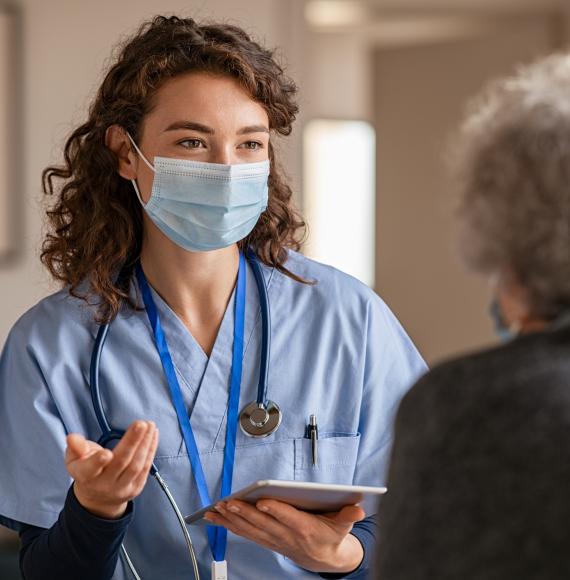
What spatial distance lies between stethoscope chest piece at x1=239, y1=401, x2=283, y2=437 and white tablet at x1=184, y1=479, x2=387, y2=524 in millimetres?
227

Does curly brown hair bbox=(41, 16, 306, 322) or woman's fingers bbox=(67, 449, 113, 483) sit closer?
woman's fingers bbox=(67, 449, 113, 483)

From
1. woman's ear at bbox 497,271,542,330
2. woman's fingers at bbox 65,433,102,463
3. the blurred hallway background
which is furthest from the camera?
the blurred hallway background

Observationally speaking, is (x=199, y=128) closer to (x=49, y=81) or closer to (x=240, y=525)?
(x=240, y=525)

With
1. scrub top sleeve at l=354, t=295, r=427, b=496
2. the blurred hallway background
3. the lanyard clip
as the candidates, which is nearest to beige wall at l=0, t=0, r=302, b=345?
the blurred hallway background

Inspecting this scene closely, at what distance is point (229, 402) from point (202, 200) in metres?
0.34

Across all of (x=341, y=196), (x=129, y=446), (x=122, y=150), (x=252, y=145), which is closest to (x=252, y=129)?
(x=252, y=145)

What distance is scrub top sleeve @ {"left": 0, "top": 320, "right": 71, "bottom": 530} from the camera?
167 cm

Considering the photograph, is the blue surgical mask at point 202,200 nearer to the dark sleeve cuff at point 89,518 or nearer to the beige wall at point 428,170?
the dark sleeve cuff at point 89,518

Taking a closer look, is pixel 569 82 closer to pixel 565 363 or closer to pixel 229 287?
pixel 565 363

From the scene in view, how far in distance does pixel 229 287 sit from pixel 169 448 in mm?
317

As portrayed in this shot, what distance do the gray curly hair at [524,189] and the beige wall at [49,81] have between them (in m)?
2.73

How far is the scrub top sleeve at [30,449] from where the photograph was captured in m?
1.67

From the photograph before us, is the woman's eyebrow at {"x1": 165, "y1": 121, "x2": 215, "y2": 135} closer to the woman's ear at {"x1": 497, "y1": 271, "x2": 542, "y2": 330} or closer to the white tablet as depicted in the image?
the white tablet

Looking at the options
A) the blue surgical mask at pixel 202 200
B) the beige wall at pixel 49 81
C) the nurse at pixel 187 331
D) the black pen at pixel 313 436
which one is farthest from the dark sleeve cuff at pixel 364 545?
the beige wall at pixel 49 81
